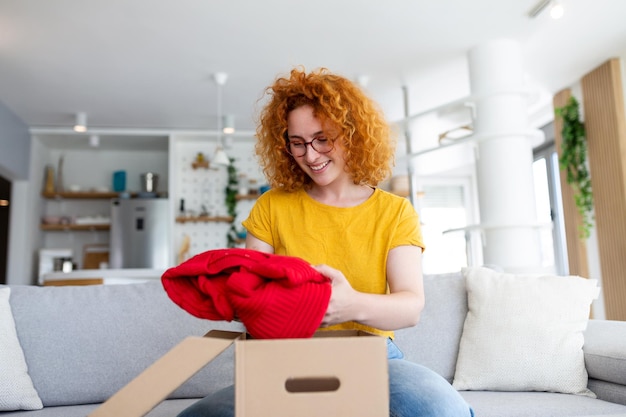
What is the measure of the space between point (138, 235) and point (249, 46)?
2.96 metres

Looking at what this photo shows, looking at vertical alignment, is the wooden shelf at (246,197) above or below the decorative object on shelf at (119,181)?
below

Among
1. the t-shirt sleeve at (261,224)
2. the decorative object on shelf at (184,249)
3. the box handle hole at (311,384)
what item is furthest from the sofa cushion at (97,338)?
the decorative object on shelf at (184,249)

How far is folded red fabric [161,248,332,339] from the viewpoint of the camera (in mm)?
772

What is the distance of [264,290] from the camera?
2.55 feet

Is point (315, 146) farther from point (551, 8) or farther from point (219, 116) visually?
point (219, 116)

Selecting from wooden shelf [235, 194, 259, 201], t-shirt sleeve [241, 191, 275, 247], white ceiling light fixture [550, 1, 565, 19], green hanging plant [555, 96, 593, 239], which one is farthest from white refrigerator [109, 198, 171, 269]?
t-shirt sleeve [241, 191, 275, 247]

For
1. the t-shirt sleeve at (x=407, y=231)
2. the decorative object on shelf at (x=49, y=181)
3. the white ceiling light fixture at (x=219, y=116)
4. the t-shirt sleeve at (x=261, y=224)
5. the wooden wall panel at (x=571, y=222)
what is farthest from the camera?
the decorative object on shelf at (x=49, y=181)

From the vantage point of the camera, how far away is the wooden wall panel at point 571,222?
5.88 meters

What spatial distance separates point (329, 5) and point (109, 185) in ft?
14.2

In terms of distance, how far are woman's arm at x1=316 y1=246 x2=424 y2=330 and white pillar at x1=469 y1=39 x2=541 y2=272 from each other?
315 centimetres

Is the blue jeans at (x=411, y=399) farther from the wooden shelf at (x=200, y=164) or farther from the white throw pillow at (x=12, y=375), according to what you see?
the wooden shelf at (x=200, y=164)

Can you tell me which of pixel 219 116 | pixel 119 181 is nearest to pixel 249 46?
pixel 219 116

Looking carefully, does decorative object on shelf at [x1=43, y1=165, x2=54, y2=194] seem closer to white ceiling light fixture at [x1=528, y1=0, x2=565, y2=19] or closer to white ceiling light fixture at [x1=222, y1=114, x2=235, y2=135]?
white ceiling light fixture at [x1=222, y1=114, x2=235, y2=135]

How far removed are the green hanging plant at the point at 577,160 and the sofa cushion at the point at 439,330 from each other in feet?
13.2
